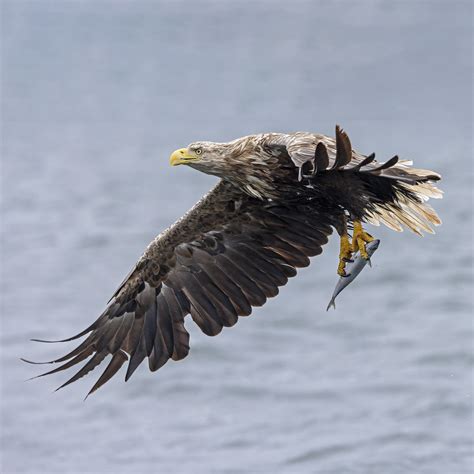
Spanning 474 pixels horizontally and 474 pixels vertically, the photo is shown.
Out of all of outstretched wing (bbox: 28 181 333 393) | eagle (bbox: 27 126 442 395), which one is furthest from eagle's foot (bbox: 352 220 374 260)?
outstretched wing (bbox: 28 181 333 393)

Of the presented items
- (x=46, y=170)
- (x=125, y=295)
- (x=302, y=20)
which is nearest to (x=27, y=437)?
(x=125, y=295)

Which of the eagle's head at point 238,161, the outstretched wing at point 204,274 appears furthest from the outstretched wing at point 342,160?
the outstretched wing at point 204,274

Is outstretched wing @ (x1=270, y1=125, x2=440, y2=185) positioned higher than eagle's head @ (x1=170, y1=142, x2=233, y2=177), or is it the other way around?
eagle's head @ (x1=170, y1=142, x2=233, y2=177)

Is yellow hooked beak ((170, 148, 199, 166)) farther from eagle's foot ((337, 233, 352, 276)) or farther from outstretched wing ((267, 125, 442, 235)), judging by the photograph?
eagle's foot ((337, 233, 352, 276))

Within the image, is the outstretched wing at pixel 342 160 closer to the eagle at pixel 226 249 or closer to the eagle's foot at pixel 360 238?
the eagle at pixel 226 249

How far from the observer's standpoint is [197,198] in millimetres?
26688

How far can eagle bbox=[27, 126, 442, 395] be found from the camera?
1168 cm

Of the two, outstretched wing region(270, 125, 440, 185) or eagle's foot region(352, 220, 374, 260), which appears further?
eagle's foot region(352, 220, 374, 260)

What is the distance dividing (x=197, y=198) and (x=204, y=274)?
45.8ft

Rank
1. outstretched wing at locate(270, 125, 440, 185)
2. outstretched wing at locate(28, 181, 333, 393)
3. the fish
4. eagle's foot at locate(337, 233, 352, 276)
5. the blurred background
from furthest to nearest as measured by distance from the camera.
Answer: the blurred background → outstretched wing at locate(28, 181, 333, 393) → eagle's foot at locate(337, 233, 352, 276) → the fish → outstretched wing at locate(270, 125, 440, 185)

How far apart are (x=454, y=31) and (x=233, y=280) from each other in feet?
67.1

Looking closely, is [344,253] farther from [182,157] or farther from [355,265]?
[182,157]

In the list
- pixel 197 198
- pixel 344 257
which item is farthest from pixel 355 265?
pixel 197 198

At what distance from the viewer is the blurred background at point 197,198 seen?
2016 centimetres
